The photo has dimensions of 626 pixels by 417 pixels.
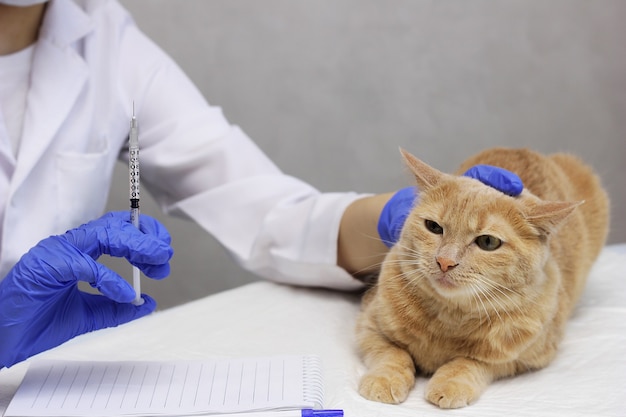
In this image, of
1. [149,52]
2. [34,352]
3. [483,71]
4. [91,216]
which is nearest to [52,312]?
[34,352]

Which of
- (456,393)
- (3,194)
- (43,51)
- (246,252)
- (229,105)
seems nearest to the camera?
(456,393)

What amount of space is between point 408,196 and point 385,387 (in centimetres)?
41

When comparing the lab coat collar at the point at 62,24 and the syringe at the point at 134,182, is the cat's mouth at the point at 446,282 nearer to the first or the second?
the syringe at the point at 134,182

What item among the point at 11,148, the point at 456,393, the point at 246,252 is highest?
the point at 11,148

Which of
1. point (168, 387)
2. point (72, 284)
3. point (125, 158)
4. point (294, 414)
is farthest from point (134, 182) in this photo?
point (125, 158)

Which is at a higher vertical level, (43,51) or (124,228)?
(43,51)

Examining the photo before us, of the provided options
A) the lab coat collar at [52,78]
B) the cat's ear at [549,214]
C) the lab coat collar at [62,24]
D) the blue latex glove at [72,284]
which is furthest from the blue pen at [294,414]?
the lab coat collar at [62,24]

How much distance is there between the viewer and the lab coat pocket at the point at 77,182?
1.38m

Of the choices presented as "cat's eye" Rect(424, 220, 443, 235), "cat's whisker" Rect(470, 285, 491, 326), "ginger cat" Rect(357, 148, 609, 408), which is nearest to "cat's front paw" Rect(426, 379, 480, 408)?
"ginger cat" Rect(357, 148, 609, 408)

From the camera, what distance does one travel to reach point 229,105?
2311mm

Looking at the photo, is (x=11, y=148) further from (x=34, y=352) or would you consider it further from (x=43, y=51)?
(x=34, y=352)

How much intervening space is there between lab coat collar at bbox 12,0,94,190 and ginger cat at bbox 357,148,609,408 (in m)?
0.66

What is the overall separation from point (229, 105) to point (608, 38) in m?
1.25

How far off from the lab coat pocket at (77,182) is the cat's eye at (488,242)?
77 centimetres
